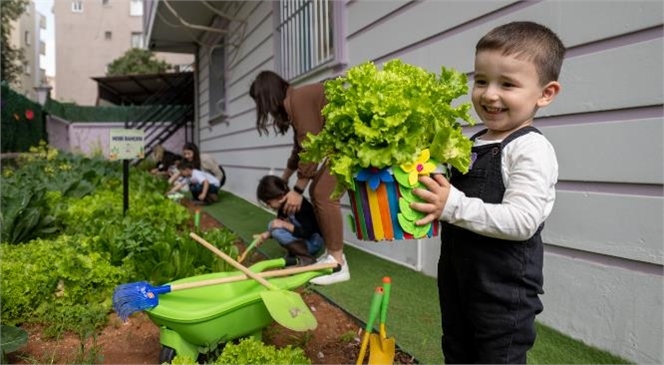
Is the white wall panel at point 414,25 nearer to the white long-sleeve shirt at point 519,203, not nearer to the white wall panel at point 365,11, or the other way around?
the white wall panel at point 365,11

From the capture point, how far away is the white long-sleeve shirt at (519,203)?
1.21 meters

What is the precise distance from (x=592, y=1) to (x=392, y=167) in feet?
5.83

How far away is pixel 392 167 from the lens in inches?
50.8

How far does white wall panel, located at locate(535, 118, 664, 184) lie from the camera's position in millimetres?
2109

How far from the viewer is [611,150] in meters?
2.30

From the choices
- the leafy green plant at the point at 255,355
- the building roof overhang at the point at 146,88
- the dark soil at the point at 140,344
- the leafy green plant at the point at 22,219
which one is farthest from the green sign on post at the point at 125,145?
the building roof overhang at the point at 146,88

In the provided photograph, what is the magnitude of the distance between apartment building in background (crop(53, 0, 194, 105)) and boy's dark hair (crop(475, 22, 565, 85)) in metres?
32.0

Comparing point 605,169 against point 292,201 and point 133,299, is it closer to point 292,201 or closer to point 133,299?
point 292,201

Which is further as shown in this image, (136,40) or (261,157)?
(136,40)

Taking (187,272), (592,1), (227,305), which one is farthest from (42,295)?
(592,1)

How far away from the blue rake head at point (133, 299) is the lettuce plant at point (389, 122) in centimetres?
105

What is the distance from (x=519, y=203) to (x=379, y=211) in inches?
14.2

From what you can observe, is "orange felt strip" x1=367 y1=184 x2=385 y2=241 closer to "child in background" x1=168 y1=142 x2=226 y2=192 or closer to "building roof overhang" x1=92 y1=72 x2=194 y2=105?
"child in background" x1=168 y1=142 x2=226 y2=192

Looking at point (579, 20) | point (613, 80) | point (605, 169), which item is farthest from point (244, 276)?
point (579, 20)
